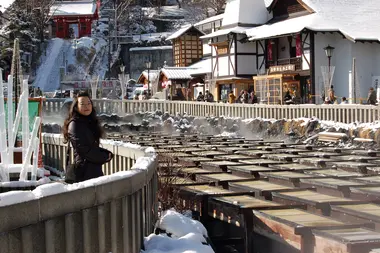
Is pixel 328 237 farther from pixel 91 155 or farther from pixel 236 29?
Result: pixel 236 29

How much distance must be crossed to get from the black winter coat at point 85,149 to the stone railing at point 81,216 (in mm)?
514

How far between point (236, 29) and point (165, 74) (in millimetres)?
11149

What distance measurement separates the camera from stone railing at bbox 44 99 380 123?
20.8 metres

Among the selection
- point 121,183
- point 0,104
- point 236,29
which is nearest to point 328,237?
point 121,183

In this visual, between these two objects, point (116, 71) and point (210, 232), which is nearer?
point (210, 232)

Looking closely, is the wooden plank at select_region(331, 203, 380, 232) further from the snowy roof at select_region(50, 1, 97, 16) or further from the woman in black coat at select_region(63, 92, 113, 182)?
the snowy roof at select_region(50, 1, 97, 16)

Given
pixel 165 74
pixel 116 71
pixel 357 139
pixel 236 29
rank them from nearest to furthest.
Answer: pixel 357 139, pixel 236 29, pixel 165 74, pixel 116 71

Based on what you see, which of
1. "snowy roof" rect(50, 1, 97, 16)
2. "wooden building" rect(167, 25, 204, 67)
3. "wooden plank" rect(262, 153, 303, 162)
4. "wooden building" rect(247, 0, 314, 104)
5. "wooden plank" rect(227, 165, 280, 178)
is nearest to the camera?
"wooden plank" rect(227, 165, 280, 178)

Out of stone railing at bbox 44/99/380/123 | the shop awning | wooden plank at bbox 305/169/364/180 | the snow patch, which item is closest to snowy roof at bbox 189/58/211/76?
the shop awning

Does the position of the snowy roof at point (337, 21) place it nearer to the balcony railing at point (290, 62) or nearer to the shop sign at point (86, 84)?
the balcony railing at point (290, 62)

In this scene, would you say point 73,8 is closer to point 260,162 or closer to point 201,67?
point 201,67

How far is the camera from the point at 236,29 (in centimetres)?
3897

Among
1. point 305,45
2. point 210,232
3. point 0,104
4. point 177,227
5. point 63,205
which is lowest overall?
point 210,232

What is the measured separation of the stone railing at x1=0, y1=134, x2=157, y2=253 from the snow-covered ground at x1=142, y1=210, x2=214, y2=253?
0.17 meters
